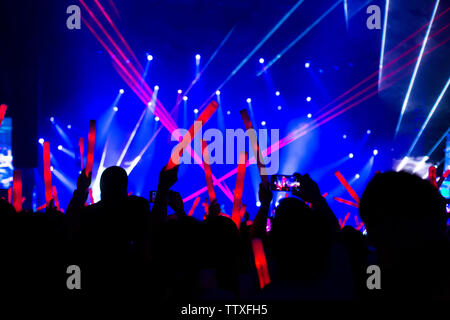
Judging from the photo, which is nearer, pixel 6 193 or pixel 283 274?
pixel 283 274

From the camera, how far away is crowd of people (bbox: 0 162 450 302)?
103 cm

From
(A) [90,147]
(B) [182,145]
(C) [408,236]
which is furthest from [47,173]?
(C) [408,236]

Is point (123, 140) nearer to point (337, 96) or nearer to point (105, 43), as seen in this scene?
point (105, 43)

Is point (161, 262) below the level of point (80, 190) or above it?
below

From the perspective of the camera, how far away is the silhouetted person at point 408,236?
96 centimetres

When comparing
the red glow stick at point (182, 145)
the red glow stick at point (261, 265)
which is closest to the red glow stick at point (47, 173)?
the red glow stick at point (182, 145)

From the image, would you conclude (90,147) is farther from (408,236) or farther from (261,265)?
(408,236)

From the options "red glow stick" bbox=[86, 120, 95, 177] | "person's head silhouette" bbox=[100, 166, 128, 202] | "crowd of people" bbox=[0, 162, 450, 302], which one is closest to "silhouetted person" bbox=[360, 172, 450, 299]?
"crowd of people" bbox=[0, 162, 450, 302]

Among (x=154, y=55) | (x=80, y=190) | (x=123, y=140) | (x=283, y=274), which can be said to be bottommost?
(x=283, y=274)

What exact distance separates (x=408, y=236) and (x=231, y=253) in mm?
599

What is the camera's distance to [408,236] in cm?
100
